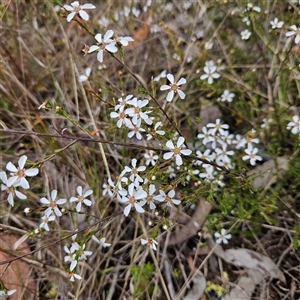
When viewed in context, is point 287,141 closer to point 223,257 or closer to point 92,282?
point 223,257

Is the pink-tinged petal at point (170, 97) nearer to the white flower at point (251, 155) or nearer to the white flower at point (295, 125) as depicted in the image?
the white flower at point (251, 155)

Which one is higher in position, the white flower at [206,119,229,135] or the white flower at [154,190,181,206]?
the white flower at [206,119,229,135]

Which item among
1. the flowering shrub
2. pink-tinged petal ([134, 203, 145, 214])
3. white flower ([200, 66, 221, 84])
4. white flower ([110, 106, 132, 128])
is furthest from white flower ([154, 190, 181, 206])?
white flower ([200, 66, 221, 84])

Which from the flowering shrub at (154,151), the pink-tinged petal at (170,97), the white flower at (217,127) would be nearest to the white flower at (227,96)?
the flowering shrub at (154,151)

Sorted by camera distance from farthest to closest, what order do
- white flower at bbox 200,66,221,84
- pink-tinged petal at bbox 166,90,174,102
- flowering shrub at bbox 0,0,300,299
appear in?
white flower at bbox 200,66,221,84 → flowering shrub at bbox 0,0,300,299 → pink-tinged petal at bbox 166,90,174,102

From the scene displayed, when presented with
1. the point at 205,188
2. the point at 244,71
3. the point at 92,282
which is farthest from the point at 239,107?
the point at 92,282

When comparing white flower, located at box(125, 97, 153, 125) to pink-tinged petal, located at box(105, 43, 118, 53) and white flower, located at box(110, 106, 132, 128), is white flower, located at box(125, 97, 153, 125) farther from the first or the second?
pink-tinged petal, located at box(105, 43, 118, 53)

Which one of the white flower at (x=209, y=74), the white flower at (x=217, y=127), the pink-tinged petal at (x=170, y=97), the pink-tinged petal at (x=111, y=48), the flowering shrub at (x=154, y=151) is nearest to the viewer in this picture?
the pink-tinged petal at (x=111, y=48)

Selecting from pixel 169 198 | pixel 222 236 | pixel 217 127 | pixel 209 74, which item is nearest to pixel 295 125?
pixel 217 127

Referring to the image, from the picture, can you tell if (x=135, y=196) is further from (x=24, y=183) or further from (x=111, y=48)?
(x=111, y=48)

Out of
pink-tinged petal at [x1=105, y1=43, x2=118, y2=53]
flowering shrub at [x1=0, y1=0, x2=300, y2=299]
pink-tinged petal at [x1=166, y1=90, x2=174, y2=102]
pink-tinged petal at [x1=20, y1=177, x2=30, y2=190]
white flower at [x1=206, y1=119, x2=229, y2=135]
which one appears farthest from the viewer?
white flower at [x1=206, y1=119, x2=229, y2=135]
